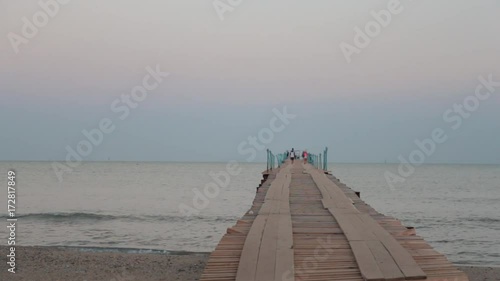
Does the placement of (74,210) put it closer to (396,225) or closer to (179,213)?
(179,213)

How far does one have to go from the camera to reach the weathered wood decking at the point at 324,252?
463 centimetres

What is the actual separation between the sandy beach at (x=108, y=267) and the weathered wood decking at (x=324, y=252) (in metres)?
5.58

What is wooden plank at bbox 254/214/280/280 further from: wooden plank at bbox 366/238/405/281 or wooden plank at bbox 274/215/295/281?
wooden plank at bbox 366/238/405/281

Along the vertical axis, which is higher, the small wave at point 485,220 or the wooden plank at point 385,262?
the wooden plank at point 385,262

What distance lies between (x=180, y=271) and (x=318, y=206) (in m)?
4.84

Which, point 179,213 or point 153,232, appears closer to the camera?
point 153,232

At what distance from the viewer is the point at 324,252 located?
5.54 m

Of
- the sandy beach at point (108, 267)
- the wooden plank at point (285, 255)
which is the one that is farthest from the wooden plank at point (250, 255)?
the sandy beach at point (108, 267)

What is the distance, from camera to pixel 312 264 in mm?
5020

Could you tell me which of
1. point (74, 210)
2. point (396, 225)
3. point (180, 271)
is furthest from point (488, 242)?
point (74, 210)

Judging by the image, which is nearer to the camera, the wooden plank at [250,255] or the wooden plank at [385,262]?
the wooden plank at [385,262]

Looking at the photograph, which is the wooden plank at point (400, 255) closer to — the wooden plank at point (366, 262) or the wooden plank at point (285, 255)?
the wooden plank at point (366, 262)

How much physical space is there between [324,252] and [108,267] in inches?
377

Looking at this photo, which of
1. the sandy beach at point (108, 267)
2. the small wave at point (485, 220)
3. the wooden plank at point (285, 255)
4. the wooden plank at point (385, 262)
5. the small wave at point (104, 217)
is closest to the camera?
the wooden plank at point (385, 262)
